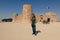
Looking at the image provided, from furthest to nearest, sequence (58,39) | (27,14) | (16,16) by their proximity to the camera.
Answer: (16,16) < (27,14) < (58,39)

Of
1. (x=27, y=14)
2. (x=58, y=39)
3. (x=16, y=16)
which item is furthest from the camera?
(x=16, y=16)

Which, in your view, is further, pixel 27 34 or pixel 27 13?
pixel 27 13

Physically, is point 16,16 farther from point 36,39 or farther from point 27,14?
point 36,39

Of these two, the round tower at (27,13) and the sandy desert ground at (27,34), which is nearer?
the sandy desert ground at (27,34)

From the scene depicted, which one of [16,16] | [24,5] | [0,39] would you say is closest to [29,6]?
[24,5]

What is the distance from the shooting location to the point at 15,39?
8797 millimetres

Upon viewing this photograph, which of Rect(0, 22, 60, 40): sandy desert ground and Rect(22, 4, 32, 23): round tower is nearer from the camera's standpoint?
Rect(0, 22, 60, 40): sandy desert ground

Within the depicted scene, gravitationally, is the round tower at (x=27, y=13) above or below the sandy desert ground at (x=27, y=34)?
above

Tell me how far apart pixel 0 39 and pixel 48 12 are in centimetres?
3787

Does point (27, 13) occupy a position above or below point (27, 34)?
above

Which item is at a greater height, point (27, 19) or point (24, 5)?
point (24, 5)

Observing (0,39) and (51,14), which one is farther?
(51,14)

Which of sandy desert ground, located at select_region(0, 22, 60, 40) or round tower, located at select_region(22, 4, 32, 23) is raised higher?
round tower, located at select_region(22, 4, 32, 23)

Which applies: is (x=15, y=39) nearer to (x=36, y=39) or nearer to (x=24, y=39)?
(x=24, y=39)
